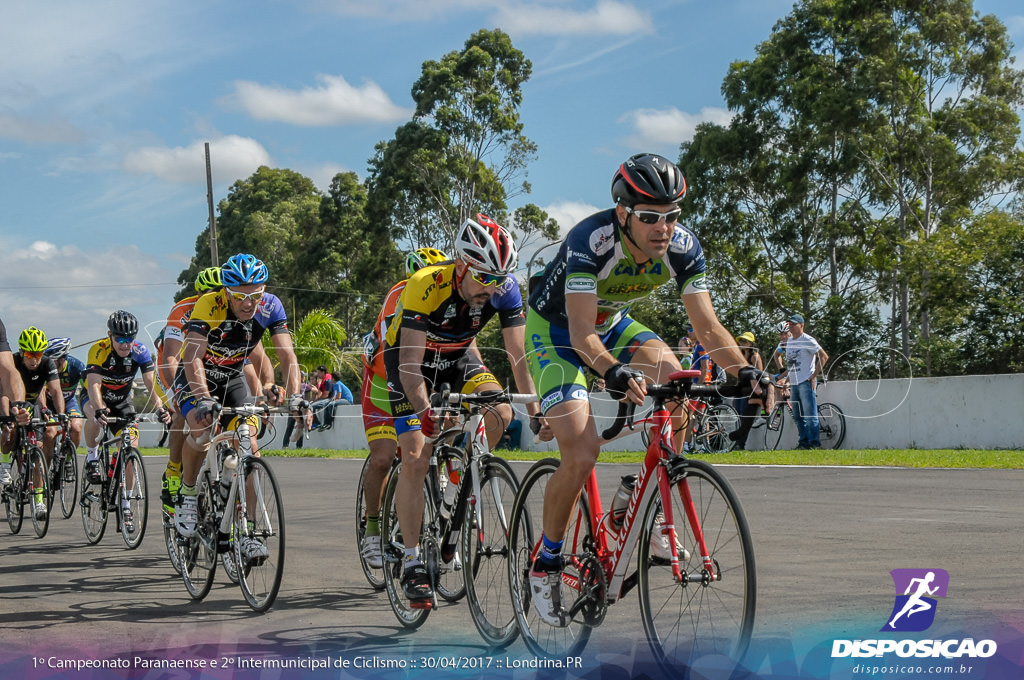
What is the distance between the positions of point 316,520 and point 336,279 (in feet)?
135

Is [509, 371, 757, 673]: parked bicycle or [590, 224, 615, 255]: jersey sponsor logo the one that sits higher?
[590, 224, 615, 255]: jersey sponsor logo

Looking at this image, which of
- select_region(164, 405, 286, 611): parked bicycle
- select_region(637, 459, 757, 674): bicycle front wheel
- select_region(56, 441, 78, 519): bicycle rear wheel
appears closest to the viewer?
select_region(637, 459, 757, 674): bicycle front wheel

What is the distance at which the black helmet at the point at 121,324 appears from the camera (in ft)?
34.0

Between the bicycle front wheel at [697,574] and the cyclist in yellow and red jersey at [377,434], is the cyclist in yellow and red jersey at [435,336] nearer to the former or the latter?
the cyclist in yellow and red jersey at [377,434]

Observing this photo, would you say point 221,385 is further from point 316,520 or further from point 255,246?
point 255,246

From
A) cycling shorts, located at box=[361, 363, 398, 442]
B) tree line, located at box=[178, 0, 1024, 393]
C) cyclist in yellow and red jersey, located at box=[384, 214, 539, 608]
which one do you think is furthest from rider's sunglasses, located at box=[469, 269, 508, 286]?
tree line, located at box=[178, 0, 1024, 393]

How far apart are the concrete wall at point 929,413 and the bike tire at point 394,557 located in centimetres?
927

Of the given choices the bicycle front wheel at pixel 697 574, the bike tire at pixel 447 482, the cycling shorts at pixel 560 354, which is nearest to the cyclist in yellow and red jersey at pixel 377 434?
the bike tire at pixel 447 482

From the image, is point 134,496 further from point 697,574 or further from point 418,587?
point 697,574

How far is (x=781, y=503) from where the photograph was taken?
10.6 m

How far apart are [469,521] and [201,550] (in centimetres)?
257

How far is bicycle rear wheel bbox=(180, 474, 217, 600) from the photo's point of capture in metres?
7.16

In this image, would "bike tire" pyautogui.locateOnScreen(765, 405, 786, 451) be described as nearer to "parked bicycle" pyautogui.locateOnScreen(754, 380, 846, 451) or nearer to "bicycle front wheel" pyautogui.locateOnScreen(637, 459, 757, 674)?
"parked bicycle" pyautogui.locateOnScreen(754, 380, 846, 451)

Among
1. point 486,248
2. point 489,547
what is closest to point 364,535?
point 489,547
